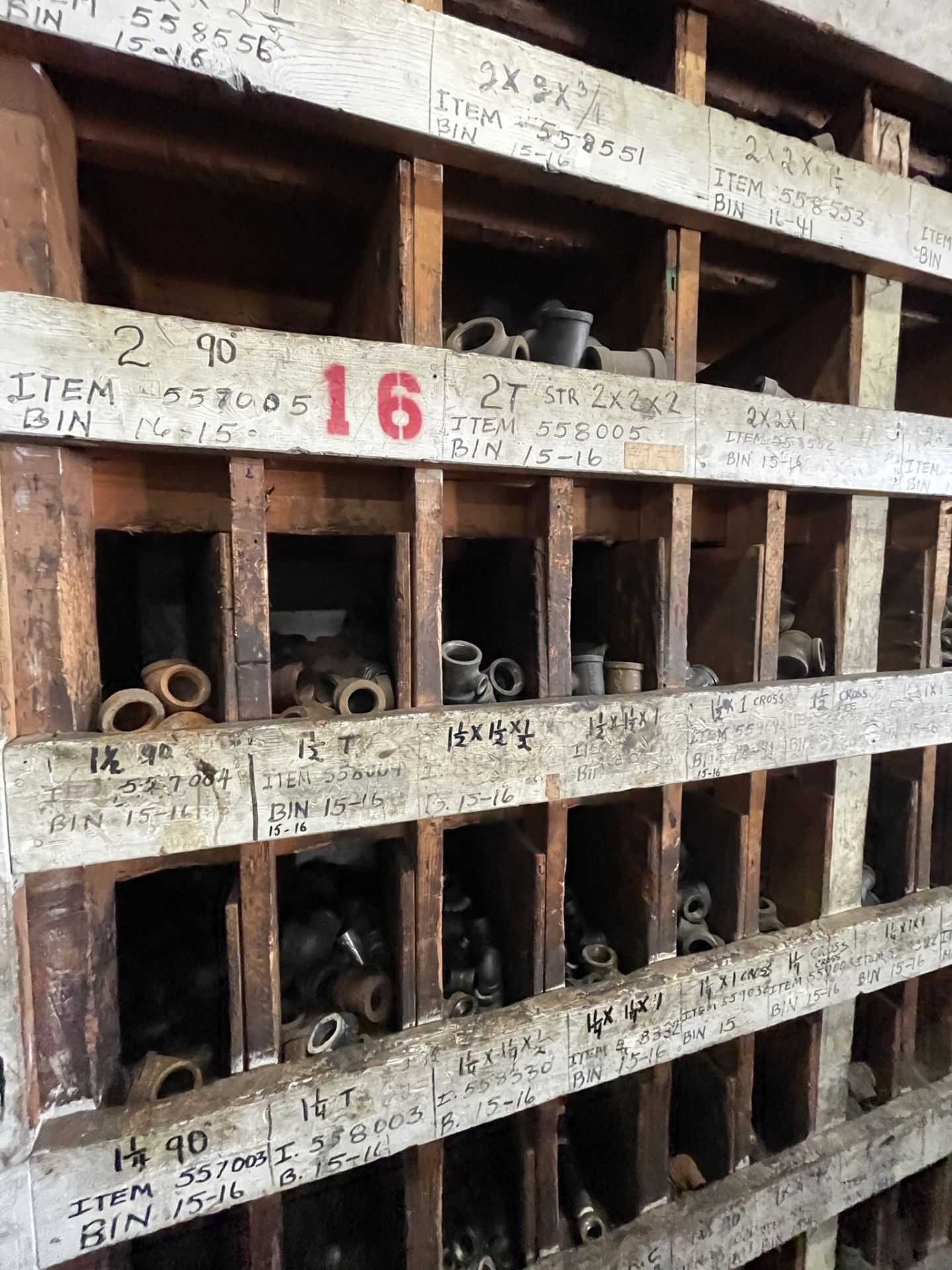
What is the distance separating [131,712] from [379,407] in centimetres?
77

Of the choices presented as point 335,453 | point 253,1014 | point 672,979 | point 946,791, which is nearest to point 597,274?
point 335,453

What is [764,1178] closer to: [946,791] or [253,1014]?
[946,791]

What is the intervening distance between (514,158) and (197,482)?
0.92 m

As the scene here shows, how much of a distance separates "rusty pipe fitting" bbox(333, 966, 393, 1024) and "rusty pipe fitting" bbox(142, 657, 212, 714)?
0.79m

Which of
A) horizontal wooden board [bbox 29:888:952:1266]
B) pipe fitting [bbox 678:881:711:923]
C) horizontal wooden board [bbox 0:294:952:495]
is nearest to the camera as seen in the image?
horizontal wooden board [bbox 0:294:952:495]

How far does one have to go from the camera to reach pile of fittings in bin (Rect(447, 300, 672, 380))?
1.39 meters

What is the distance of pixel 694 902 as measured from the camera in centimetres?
183

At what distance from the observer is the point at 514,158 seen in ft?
4.15

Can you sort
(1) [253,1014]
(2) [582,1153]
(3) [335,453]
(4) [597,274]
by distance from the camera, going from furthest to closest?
1. (2) [582,1153]
2. (4) [597,274]
3. (1) [253,1014]
4. (3) [335,453]

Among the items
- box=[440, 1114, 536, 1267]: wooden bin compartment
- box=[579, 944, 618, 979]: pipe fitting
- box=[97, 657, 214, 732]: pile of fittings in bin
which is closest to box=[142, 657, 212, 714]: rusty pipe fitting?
box=[97, 657, 214, 732]: pile of fittings in bin

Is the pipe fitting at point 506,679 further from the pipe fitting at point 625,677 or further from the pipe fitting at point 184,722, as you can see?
the pipe fitting at point 184,722

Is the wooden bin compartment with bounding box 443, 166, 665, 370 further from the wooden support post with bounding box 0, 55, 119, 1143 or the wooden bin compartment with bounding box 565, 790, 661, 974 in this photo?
the wooden bin compartment with bounding box 565, 790, 661, 974

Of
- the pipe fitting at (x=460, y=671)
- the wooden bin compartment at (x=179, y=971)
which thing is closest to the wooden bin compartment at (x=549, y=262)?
the pipe fitting at (x=460, y=671)

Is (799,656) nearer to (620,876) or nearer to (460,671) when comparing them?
(620,876)
